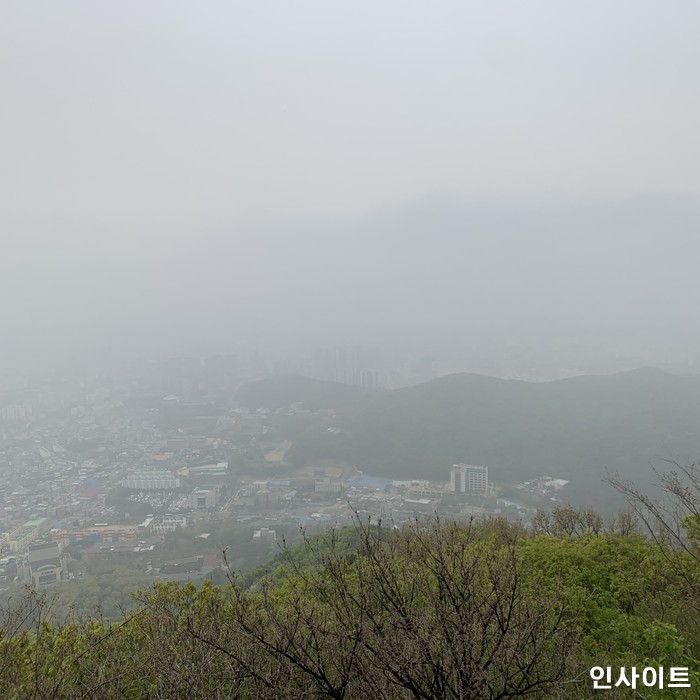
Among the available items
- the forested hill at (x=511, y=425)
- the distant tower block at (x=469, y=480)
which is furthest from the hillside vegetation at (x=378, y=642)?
the forested hill at (x=511, y=425)

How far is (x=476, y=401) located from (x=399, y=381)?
15585mm

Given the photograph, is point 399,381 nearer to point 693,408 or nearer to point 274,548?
point 693,408

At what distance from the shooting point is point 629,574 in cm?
783

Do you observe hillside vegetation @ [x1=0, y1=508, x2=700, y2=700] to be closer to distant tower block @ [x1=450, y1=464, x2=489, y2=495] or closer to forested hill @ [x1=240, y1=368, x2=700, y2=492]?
distant tower block @ [x1=450, y1=464, x2=489, y2=495]

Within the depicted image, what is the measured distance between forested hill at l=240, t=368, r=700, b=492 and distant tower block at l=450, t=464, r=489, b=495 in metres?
3.13

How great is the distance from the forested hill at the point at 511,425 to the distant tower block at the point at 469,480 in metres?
3.13

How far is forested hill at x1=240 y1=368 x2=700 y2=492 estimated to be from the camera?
40344 millimetres

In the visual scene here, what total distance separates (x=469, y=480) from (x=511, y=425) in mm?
15162

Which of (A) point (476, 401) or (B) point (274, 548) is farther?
(A) point (476, 401)

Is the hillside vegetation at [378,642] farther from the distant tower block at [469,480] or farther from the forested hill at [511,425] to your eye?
the forested hill at [511,425]

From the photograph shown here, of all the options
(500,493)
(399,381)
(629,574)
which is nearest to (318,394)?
(399,381)

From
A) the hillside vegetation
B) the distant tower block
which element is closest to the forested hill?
the distant tower block

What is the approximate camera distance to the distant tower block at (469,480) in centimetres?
3844

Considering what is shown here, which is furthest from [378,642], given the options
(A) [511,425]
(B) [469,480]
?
(A) [511,425]
